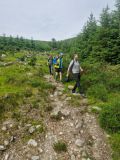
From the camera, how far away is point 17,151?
19.5ft

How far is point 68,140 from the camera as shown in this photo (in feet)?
21.0

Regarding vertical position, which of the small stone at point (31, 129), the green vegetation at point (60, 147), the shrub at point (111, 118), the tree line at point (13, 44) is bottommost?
the green vegetation at point (60, 147)

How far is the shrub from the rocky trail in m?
0.28

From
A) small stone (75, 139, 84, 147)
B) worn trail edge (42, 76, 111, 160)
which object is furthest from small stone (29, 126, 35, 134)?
small stone (75, 139, 84, 147)

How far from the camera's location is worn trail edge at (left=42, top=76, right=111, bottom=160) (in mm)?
5777

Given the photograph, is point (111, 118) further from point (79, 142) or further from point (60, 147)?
point (60, 147)

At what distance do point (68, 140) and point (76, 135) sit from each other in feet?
1.32

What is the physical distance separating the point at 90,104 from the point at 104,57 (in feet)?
42.4

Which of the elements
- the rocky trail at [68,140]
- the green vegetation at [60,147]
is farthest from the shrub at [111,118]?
the green vegetation at [60,147]

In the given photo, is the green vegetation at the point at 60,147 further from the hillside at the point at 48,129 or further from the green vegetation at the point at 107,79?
the green vegetation at the point at 107,79

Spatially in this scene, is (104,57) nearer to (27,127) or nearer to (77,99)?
(77,99)

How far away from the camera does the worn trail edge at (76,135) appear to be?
19.0 ft

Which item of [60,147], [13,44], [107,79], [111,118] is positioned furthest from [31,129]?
[13,44]

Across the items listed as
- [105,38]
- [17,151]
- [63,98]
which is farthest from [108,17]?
[17,151]
